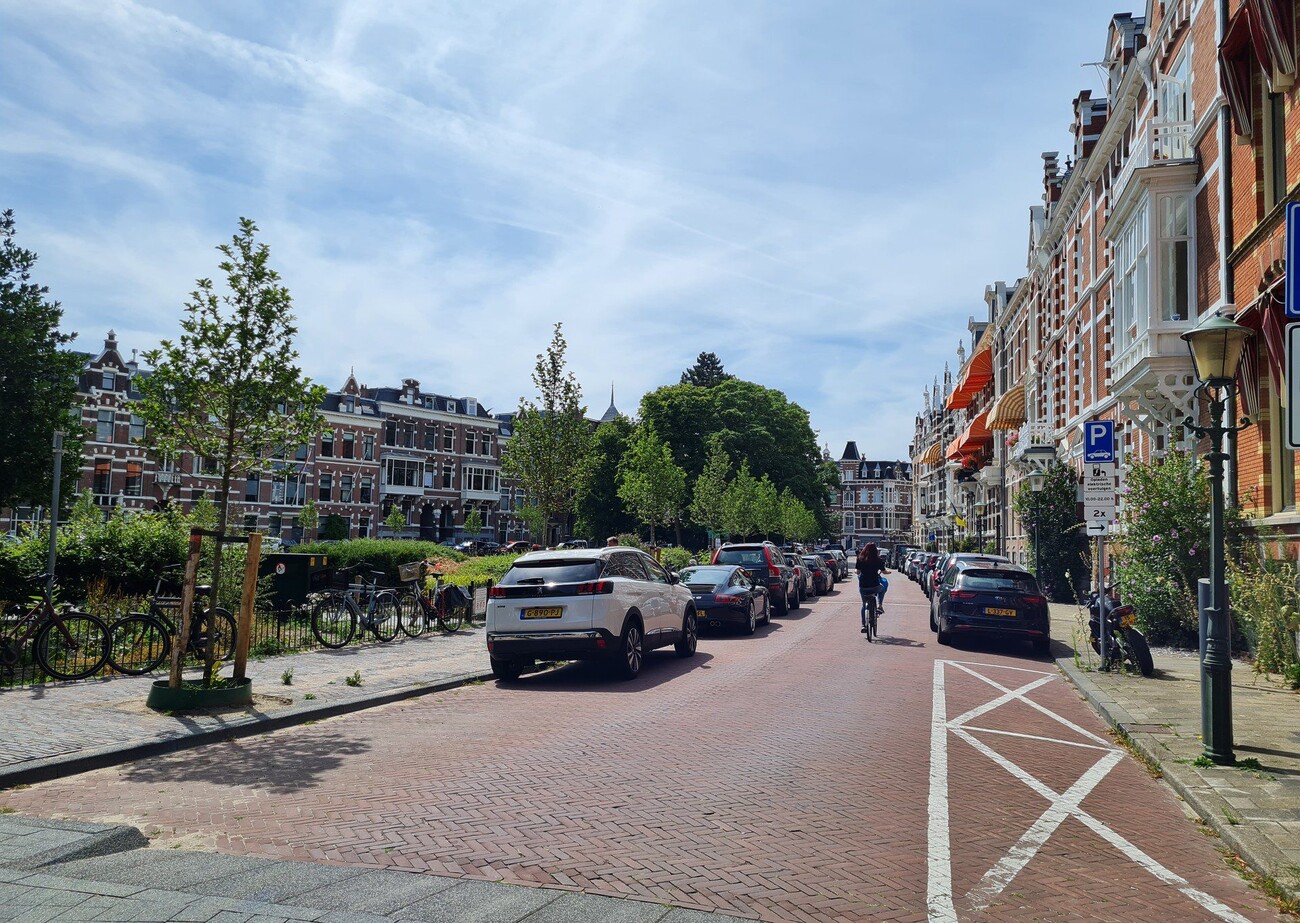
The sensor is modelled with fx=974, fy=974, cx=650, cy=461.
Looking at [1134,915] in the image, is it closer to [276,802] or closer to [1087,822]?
[1087,822]

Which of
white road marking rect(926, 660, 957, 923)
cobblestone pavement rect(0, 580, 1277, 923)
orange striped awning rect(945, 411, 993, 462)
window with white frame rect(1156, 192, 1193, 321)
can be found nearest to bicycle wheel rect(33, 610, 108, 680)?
cobblestone pavement rect(0, 580, 1277, 923)

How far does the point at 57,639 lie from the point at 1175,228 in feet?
68.6

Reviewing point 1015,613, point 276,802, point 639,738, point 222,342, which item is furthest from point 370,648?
point 1015,613

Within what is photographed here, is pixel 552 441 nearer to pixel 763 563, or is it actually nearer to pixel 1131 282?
pixel 763 563

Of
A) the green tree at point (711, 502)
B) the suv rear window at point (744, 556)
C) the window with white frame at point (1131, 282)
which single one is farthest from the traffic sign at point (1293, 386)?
the green tree at point (711, 502)

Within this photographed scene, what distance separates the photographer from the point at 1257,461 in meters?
15.7

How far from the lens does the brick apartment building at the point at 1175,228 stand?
1495cm

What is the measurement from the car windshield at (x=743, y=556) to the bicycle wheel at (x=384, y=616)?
29.3ft

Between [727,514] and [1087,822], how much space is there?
39341 mm

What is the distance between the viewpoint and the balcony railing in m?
19.6

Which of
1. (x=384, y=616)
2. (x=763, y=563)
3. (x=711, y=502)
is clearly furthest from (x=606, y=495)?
(x=384, y=616)

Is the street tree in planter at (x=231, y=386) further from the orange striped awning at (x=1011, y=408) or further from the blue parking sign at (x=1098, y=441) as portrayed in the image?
the orange striped awning at (x=1011, y=408)

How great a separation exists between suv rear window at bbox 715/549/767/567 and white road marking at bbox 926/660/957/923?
14046 millimetres

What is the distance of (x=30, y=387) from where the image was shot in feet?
86.8
